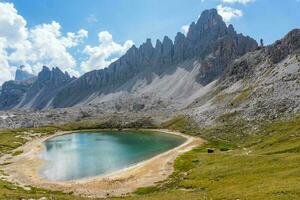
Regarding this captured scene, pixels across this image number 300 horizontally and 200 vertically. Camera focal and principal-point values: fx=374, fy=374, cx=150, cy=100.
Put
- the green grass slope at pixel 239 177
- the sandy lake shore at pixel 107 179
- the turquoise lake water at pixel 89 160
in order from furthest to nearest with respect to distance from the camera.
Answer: the turquoise lake water at pixel 89 160, the sandy lake shore at pixel 107 179, the green grass slope at pixel 239 177

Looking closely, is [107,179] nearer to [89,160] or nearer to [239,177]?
[239,177]

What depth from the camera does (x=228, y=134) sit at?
149 m

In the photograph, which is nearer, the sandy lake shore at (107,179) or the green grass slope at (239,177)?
the green grass slope at (239,177)

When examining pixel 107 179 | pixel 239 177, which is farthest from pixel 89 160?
pixel 239 177

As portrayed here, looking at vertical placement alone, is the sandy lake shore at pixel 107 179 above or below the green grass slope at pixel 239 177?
below

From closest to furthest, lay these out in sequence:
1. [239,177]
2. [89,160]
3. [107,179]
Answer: [239,177], [107,179], [89,160]

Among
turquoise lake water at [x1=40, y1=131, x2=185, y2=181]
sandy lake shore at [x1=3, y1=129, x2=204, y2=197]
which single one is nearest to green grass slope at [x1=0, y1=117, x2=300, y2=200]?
sandy lake shore at [x1=3, y1=129, x2=204, y2=197]

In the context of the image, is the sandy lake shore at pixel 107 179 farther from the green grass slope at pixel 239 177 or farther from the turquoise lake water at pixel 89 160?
the turquoise lake water at pixel 89 160

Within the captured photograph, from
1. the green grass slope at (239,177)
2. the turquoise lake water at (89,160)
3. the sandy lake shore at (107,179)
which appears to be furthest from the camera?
the turquoise lake water at (89,160)

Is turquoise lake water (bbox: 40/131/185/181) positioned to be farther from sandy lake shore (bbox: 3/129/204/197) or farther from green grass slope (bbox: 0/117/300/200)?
green grass slope (bbox: 0/117/300/200)

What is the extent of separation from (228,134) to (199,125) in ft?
135

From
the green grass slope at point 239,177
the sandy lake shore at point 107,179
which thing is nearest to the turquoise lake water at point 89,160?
the sandy lake shore at point 107,179

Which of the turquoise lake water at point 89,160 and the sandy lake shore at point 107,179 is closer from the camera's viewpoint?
the sandy lake shore at point 107,179

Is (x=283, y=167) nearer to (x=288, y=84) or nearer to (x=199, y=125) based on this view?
(x=288, y=84)
